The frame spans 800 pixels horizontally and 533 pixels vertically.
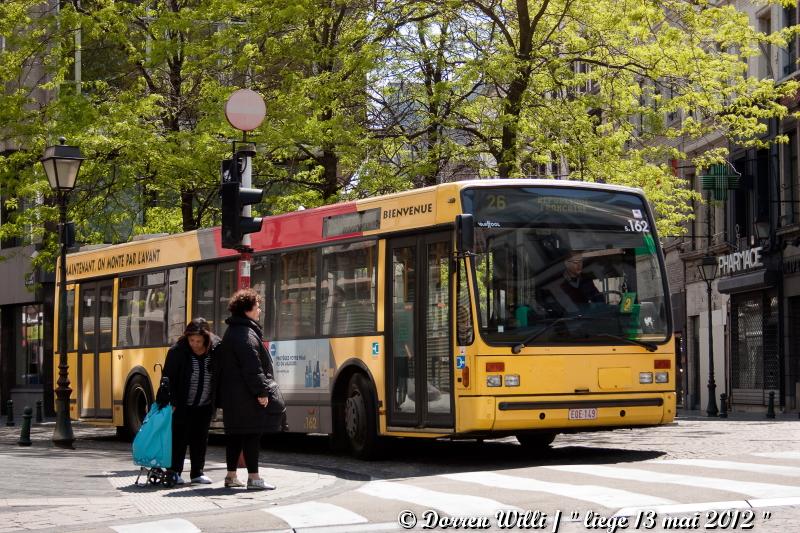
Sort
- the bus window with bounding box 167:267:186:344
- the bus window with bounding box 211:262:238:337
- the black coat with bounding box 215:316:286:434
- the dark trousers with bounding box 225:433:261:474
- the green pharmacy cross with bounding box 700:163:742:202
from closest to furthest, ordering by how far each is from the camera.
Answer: the black coat with bounding box 215:316:286:434, the dark trousers with bounding box 225:433:261:474, the bus window with bounding box 211:262:238:337, the bus window with bounding box 167:267:186:344, the green pharmacy cross with bounding box 700:163:742:202

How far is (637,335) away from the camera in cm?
1642

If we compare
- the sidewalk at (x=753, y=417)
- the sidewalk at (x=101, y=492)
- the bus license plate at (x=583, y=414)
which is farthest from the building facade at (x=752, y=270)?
the sidewalk at (x=101, y=492)

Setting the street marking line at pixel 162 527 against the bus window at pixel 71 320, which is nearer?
the street marking line at pixel 162 527

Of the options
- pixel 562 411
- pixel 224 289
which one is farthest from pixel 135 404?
pixel 562 411

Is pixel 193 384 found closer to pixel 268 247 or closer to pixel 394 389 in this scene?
pixel 394 389

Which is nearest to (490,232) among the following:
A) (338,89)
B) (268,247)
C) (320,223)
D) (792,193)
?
(320,223)

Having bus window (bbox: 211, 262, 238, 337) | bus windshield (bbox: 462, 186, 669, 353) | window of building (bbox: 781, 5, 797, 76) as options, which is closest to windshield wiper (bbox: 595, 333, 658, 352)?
bus windshield (bbox: 462, 186, 669, 353)

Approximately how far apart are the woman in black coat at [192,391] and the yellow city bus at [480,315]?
118 inches

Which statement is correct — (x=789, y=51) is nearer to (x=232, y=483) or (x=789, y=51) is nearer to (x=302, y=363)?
(x=302, y=363)

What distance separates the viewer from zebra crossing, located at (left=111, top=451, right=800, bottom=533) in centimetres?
1024

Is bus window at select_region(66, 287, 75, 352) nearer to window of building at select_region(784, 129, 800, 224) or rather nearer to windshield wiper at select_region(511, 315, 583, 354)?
windshield wiper at select_region(511, 315, 583, 354)

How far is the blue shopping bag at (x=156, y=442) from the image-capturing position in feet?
45.3

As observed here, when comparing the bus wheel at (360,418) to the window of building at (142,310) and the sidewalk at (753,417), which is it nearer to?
the window of building at (142,310)

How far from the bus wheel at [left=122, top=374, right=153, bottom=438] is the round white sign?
26.5ft
